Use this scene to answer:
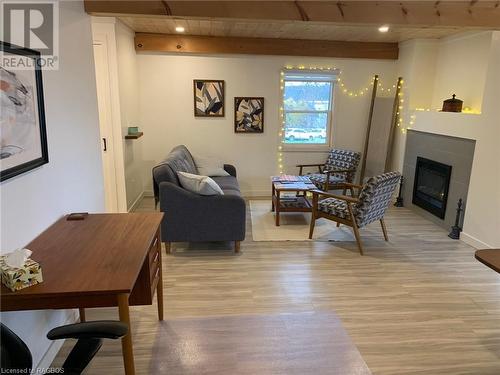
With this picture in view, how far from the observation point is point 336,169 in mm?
5398

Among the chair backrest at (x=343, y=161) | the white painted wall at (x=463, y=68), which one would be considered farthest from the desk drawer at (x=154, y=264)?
the white painted wall at (x=463, y=68)

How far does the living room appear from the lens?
6.28 ft

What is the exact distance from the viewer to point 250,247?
371cm

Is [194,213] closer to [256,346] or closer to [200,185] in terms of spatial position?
[200,185]

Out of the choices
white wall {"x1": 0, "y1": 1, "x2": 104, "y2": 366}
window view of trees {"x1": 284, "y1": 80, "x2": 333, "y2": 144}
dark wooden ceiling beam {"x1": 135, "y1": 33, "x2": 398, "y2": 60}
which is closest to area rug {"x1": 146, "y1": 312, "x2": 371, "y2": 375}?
white wall {"x1": 0, "y1": 1, "x2": 104, "y2": 366}

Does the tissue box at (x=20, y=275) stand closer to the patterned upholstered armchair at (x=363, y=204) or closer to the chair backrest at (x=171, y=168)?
the chair backrest at (x=171, y=168)

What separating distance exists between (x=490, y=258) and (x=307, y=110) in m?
4.09

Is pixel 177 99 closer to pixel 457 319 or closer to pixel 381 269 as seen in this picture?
pixel 381 269

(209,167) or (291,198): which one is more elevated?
(209,167)

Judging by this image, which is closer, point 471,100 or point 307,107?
point 471,100

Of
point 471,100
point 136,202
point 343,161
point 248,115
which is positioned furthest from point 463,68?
point 136,202

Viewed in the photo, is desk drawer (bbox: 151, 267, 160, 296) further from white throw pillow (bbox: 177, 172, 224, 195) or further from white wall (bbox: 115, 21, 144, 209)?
white wall (bbox: 115, 21, 144, 209)

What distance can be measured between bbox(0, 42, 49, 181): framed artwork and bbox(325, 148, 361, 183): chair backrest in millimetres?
4238

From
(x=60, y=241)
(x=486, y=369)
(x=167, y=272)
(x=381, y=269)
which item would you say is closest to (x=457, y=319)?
(x=486, y=369)
